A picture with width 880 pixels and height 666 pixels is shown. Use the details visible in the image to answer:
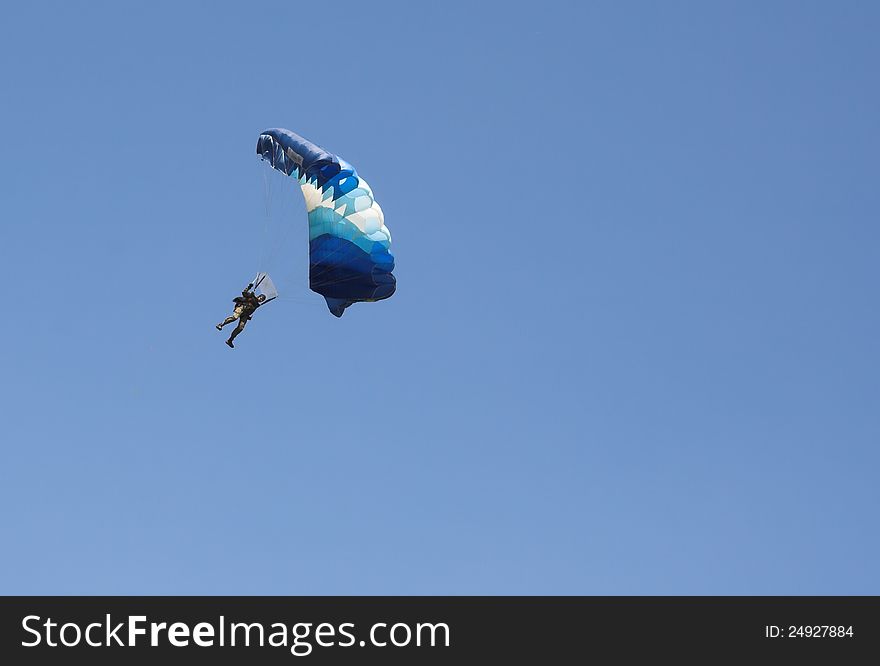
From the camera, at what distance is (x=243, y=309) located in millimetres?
59531

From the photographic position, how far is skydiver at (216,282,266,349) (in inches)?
2339

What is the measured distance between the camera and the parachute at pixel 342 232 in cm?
5966

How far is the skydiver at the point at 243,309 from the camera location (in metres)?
59.4

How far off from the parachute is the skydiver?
206 centimetres

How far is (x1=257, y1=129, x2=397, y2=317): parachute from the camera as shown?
59.7 m

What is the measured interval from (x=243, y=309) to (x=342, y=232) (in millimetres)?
4066

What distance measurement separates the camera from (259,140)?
210ft

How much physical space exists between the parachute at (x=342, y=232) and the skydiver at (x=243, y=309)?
81.1 inches

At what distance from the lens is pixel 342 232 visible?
5978 cm
